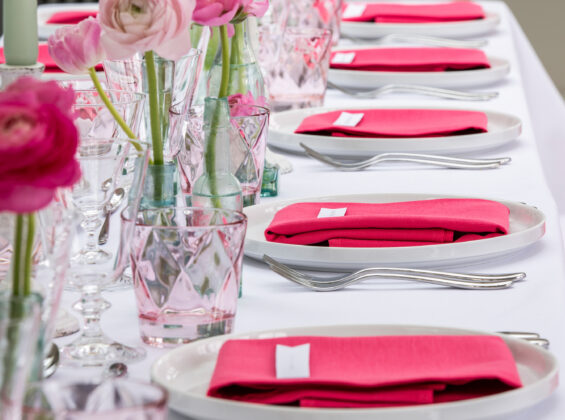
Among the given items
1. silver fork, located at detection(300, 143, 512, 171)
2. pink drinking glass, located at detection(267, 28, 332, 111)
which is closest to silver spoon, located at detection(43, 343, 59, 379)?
silver fork, located at detection(300, 143, 512, 171)

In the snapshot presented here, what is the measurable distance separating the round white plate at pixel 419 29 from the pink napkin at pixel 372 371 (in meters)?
1.88

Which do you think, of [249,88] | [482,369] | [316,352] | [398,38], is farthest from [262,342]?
[398,38]

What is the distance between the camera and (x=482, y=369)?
72 centimetres

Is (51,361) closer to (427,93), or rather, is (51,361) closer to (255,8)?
(255,8)

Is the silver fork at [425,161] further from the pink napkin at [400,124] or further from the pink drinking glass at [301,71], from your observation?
the pink drinking glass at [301,71]

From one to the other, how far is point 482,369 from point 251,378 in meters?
0.16

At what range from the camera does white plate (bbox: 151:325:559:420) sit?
2.22 feet

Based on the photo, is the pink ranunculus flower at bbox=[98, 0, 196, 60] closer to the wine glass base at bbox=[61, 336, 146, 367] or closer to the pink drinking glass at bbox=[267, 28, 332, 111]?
the wine glass base at bbox=[61, 336, 146, 367]

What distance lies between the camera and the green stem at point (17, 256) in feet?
1.95

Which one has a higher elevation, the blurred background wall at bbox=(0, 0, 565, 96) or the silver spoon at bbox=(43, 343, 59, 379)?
the silver spoon at bbox=(43, 343, 59, 379)

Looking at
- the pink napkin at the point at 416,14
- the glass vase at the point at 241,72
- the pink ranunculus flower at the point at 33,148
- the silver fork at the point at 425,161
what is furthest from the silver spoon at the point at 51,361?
the pink napkin at the point at 416,14

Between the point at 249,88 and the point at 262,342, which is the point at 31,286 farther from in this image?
the point at 249,88

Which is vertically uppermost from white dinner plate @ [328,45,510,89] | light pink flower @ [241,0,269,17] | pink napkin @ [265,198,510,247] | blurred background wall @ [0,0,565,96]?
light pink flower @ [241,0,269,17]

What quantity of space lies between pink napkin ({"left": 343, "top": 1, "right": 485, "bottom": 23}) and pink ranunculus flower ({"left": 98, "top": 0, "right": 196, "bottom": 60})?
1.89 meters
